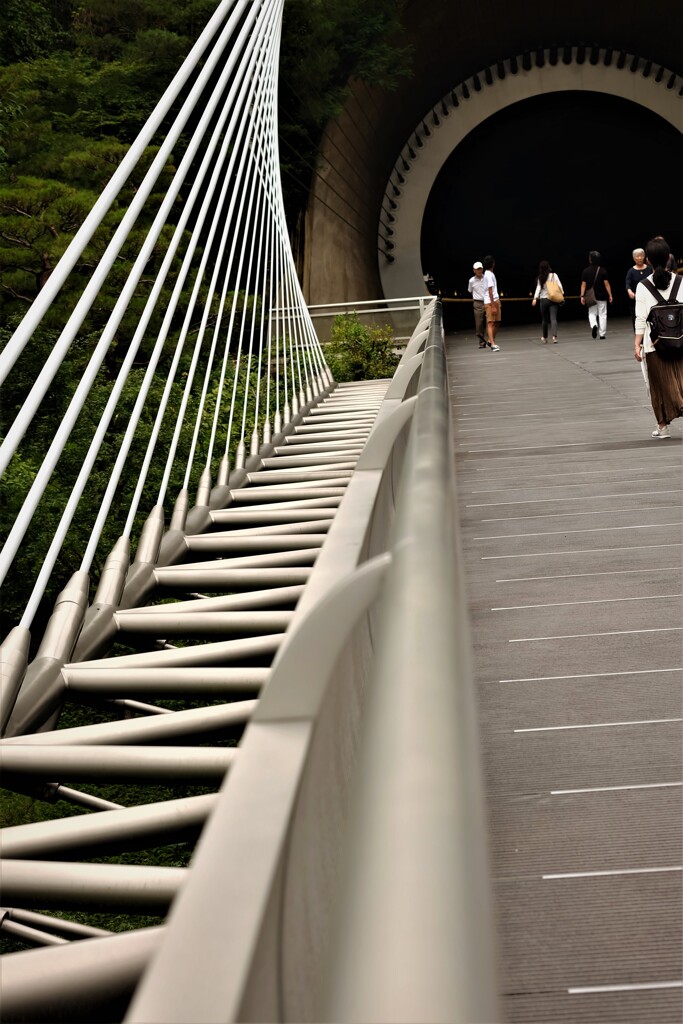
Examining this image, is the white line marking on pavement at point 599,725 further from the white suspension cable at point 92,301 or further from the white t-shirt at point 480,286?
the white t-shirt at point 480,286

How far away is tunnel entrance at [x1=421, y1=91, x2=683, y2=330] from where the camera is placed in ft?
100

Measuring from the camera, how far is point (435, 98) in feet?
91.1

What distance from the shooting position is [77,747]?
2402 mm

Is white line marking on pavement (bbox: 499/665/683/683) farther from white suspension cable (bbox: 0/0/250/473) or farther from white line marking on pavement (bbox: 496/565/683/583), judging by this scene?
white suspension cable (bbox: 0/0/250/473)

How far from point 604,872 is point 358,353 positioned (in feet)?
53.5

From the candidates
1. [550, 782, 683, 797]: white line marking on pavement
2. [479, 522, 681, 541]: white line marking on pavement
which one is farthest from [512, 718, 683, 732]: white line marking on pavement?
[479, 522, 681, 541]: white line marking on pavement

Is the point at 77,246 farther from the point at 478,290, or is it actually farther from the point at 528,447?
the point at 478,290

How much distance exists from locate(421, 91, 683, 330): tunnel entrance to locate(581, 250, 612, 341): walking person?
39.8 feet

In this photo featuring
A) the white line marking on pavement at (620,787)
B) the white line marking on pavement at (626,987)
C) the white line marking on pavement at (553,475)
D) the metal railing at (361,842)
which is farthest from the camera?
the white line marking on pavement at (553,475)

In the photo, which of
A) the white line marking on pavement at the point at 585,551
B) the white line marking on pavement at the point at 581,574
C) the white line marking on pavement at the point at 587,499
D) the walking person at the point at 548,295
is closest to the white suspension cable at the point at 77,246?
the white line marking on pavement at the point at 581,574

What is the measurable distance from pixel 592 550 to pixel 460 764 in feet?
13.7

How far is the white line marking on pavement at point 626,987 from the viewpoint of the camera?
1892 mm

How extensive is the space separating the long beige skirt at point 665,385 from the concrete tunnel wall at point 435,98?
56.9ft

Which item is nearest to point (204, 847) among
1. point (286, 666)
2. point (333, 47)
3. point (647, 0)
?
point (286, 666)
